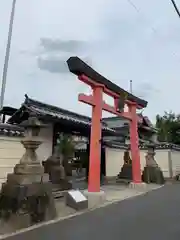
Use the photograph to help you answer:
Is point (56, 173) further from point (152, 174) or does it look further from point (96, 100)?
point (152, 174)

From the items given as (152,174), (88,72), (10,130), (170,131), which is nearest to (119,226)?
(10,130)

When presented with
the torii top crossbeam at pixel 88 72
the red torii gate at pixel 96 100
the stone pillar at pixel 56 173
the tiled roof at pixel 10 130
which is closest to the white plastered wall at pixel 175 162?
the red torii gate at pixel 96 100

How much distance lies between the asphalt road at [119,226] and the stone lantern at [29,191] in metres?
0.55

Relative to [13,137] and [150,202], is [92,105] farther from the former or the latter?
[150,202]

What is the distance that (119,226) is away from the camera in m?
7.48

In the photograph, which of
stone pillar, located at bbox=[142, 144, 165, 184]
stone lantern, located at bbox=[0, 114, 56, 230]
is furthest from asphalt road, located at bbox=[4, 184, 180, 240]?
stone pillar, located at bbox=[142, 144, 165, 184]

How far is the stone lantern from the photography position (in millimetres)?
7672

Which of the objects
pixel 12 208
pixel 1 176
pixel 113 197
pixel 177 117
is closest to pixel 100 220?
pixel 12 208

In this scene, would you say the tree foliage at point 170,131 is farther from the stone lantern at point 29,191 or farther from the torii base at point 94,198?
the stone lantern at point 29,191

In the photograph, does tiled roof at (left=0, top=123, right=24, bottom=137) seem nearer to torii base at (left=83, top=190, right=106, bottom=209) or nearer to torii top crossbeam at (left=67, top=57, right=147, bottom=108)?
torii top crossbeam at (left=67, top=57, right=147, bottom=108)

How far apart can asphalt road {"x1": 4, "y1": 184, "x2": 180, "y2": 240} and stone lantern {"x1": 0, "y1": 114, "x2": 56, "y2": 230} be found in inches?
21.6

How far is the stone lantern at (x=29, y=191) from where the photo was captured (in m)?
7.67

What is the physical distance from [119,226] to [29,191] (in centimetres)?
233

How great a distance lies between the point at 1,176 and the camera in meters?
10.3
